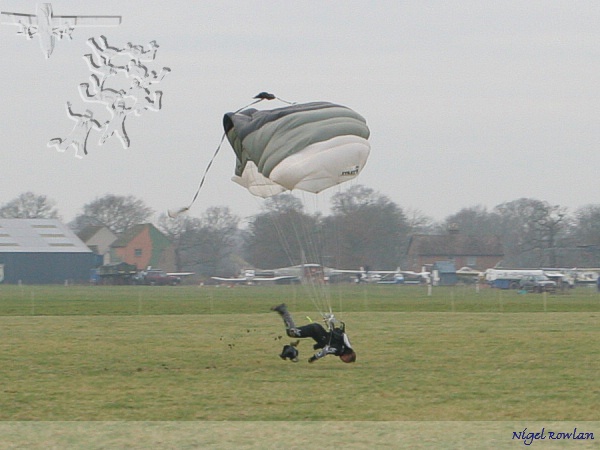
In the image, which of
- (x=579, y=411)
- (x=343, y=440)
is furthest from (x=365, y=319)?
(x=343, y=440)

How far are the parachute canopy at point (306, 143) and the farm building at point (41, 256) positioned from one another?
8207 cm

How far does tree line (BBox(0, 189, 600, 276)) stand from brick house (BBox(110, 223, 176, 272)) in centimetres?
190

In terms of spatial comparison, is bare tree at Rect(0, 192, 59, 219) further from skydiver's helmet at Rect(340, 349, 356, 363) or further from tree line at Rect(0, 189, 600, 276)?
skydiver's helmet at Rect(340, 349, 356, 363)

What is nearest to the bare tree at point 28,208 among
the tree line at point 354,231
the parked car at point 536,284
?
the tree line at point 354,231

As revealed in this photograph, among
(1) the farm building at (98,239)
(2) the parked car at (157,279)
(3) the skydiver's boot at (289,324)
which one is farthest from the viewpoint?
(1) the farm building at (98,239)

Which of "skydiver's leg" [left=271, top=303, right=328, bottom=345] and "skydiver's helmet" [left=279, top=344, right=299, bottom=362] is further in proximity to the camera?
"skydiver's helmet" [left=279, top=344, right=299, bottom=362]

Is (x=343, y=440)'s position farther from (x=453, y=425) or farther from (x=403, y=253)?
(x=403, y=253)

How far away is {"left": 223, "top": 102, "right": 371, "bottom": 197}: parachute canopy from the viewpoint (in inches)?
631

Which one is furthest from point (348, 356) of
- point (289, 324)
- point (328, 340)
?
point (289, 324)

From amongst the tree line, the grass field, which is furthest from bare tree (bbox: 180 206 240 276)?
the grass field

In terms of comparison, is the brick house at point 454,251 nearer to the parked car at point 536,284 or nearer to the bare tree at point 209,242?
the bare tree at point 209,242

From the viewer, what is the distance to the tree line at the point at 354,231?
100 meters

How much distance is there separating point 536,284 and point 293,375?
58.7 meters

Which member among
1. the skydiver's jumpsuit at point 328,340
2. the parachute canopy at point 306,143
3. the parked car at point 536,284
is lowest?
the skydiver's jumpsuit at point 328,340
